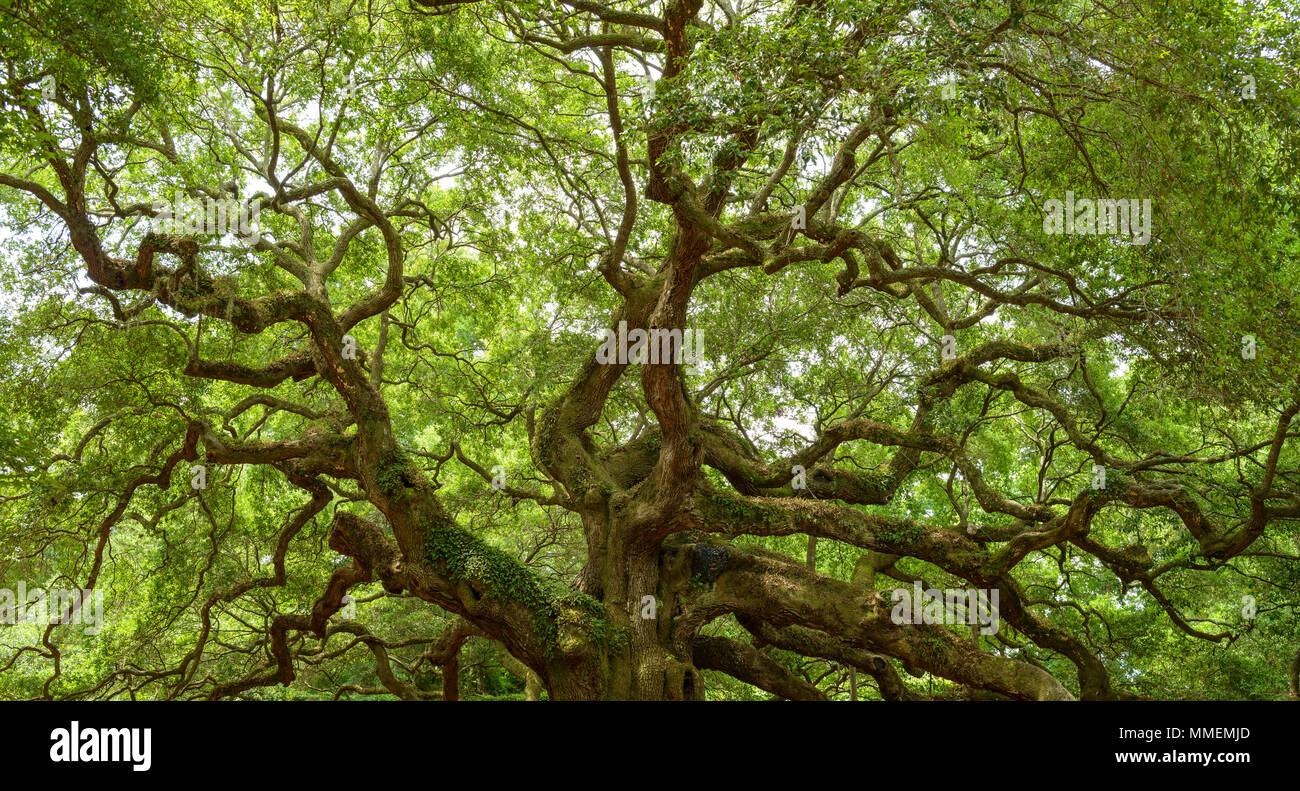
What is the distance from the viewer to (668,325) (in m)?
7.98

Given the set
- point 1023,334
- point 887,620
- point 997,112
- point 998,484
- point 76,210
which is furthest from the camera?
point 998,484

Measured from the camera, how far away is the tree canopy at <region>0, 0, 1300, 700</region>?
18.7ft

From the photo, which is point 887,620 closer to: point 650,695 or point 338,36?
point 650,695

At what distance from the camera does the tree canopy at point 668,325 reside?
5.71 metres

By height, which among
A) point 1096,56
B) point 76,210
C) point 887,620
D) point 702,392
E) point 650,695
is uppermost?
point 1096,56

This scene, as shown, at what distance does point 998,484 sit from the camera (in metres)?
14.3

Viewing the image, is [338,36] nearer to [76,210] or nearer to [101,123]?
[101,123]

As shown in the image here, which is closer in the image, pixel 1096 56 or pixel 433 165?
pixel 1096 56
